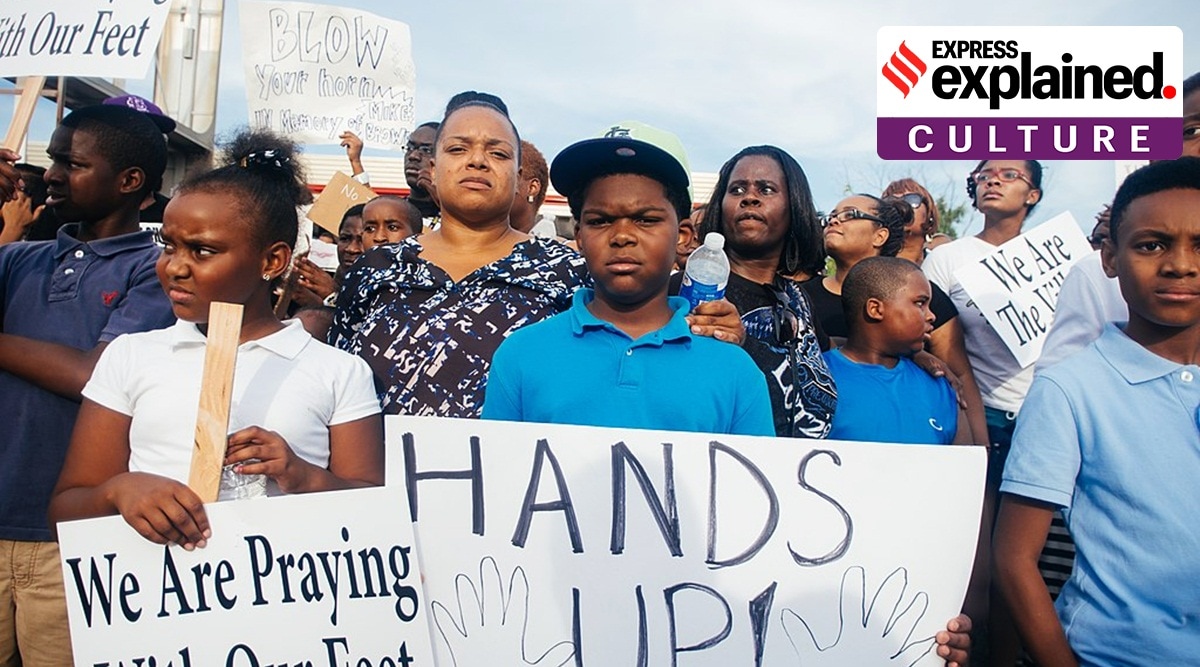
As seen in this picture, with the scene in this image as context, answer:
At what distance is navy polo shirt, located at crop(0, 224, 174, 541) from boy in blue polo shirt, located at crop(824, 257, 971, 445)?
2241 mm

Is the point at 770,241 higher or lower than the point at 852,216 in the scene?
lower

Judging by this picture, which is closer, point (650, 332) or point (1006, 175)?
point (650, 332)

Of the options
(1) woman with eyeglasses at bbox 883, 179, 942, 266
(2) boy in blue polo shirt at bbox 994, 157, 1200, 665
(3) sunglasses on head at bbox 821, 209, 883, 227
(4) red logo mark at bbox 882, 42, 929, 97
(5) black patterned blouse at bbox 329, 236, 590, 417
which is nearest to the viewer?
(2) boy in blue polo shirt at bbox 994, 157, 1200, 665

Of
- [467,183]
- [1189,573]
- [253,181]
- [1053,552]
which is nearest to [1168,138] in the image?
[1053,552]

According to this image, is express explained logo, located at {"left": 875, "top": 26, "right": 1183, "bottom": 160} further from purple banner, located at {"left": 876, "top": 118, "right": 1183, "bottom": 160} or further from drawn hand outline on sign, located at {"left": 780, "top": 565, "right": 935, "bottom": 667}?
drawn hand outline on sign, located at {"left": 780, "top": 565, "right": 935, "bottom": 667}

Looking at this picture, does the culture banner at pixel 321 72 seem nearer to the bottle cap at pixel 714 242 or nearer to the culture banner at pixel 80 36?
the culture banner at pixel 80 36

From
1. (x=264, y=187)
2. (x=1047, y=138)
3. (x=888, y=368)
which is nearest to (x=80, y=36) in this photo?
(x=264, y=187)

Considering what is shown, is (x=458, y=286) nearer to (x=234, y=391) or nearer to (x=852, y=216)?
(x=234, y=391)

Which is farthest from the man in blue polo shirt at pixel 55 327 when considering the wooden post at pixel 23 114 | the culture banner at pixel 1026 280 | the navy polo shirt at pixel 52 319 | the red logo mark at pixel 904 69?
the red logo mark at pixel 904 69

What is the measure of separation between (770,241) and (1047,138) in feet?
10.8

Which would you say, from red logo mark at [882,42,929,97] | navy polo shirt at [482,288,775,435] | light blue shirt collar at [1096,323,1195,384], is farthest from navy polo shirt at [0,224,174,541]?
red logo mark at [882,42,929,97]

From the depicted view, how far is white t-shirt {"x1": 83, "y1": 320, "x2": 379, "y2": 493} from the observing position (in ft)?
6.19

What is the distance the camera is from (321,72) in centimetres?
659

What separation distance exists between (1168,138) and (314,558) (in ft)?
16.9
